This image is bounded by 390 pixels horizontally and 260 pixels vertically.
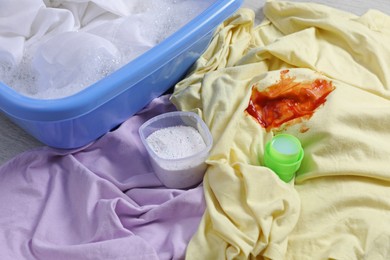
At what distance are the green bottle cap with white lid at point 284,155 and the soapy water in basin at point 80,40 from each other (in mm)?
331

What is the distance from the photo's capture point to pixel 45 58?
910mm

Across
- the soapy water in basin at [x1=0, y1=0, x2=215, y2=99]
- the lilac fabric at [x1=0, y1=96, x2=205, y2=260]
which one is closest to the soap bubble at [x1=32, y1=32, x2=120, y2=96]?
the soapy water in basin at [x1=0, y1=0, x2=215, y2=99]

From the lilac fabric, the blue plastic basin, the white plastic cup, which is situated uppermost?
the blue plastic basin

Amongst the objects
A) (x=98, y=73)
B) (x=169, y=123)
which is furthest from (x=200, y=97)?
(x=98, y=73)

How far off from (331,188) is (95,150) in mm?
432

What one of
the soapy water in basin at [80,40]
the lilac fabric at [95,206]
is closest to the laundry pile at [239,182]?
the lilac fabric at [95,206]

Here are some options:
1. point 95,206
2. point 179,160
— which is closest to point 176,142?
point 179,160

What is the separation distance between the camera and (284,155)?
30.9 inches

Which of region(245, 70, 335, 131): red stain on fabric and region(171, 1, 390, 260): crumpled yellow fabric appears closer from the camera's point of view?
region(171, 1, 390, 260): crumpled yellow fabric

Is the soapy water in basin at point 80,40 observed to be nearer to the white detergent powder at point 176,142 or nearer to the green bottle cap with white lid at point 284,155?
the white detergent powder at point 176,142

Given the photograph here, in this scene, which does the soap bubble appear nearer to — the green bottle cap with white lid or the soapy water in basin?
the soapy water in basin

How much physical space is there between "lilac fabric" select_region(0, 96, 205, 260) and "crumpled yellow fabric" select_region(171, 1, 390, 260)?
64 millimetres

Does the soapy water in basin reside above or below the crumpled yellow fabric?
above

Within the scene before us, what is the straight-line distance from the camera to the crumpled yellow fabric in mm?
733
